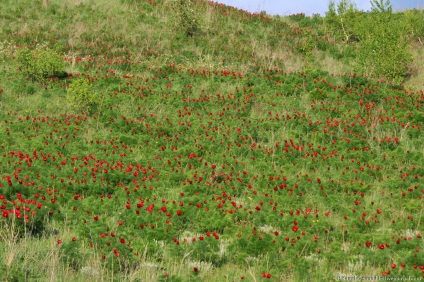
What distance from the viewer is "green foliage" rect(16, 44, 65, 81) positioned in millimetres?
14219

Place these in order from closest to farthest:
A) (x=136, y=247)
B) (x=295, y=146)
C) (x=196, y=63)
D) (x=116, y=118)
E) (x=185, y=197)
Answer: (x=136, y=247)
(x=185, y=197)
(x=295, y=146)
(x=116, y=118)
(x=196, y=63)

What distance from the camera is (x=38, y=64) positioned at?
46.2ft

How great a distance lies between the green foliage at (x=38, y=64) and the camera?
1422 centimetres

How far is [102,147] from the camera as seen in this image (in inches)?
389

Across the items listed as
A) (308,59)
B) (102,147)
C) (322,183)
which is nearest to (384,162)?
(322,183)

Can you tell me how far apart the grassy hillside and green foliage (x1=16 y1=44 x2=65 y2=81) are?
0.15ft

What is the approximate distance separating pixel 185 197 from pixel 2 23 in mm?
16759

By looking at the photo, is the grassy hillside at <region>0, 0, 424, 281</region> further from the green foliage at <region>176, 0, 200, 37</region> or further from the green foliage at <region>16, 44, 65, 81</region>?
the green foliage at <region>176, 0, 200, 37</region>

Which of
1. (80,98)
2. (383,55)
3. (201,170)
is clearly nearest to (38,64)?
(80,98)

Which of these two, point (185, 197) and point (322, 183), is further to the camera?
point (322, 183)

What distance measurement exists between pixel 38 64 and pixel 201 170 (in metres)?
7.64

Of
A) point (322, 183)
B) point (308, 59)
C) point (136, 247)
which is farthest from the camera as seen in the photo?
point (308, 59)

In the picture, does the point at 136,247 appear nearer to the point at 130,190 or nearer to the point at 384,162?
the point at 130,190

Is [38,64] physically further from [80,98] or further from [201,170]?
[201,170]
